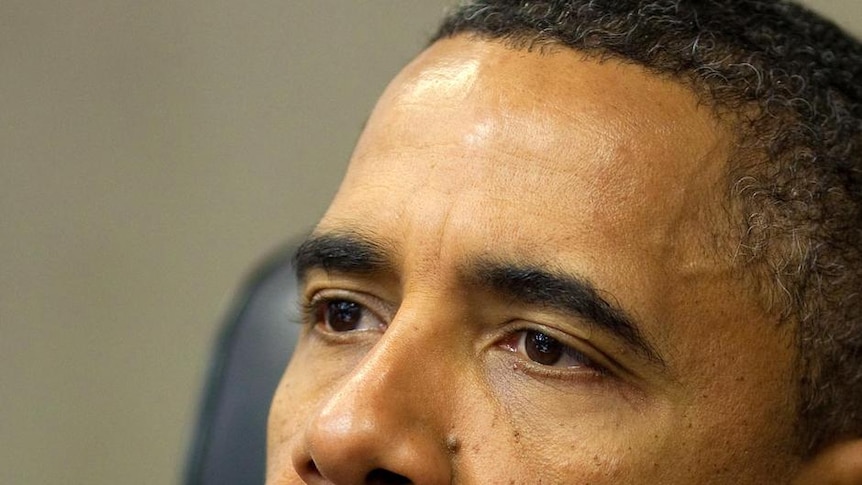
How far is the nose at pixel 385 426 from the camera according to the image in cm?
110

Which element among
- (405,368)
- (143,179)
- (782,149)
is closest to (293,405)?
(405,368)

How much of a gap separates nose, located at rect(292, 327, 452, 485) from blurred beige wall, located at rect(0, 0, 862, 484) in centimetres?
113

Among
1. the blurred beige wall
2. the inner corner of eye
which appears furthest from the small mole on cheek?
the blurred beige wall

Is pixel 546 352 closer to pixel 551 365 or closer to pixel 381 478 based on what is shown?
pixel 551 365

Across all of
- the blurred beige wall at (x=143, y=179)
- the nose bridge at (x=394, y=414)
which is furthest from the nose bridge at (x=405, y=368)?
the blurred beige wall at (x=143, y=179)

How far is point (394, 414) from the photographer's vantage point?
1.12 m

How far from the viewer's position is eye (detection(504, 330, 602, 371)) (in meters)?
1.18

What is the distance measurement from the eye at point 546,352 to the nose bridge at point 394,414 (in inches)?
3.2

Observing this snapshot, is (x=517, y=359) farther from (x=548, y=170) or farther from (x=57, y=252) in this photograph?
(x=57, y=252)

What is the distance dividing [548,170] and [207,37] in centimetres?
125

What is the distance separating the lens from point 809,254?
1220mm

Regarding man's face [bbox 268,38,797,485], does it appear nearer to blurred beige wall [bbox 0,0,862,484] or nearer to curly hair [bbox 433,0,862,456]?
curly hair [bbox 433,0,862,456]

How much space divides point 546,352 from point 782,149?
1.07ft

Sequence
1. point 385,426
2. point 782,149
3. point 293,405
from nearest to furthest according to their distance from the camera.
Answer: point 385,426, point 782,149, point 293,405
